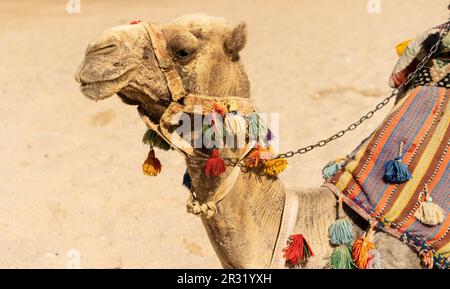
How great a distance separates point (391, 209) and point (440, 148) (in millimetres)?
371

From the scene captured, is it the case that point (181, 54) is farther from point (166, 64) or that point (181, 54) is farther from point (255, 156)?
point (255, 156)

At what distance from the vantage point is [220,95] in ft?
9.39

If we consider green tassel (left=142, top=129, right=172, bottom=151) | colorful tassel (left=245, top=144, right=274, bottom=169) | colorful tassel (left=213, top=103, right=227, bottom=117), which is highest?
colorful tassel (left=213, top=103, right=227, bottom=117)

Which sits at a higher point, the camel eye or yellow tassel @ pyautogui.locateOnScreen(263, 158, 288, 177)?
the camel eye

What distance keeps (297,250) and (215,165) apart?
0.57m

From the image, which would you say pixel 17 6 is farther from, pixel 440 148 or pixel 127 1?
pixel 440 148

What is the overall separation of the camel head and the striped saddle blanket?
733 mm

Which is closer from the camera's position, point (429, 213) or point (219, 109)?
point (219, 109)

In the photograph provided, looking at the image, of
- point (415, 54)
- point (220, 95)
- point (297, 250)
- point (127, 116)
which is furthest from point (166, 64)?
point (127, 116)

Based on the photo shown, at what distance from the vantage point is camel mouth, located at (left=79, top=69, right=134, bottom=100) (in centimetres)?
267

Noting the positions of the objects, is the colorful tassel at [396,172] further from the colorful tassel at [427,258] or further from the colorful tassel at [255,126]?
the colorful tassel at [255,126]

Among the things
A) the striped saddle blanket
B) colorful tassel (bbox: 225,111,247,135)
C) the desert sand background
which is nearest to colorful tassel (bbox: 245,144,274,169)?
colorful tassel (bbox: 225,111,247,135)

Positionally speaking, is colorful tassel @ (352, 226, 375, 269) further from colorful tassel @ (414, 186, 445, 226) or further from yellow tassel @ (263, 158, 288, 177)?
yellow tassel @ (263, 158, 288, 177)
